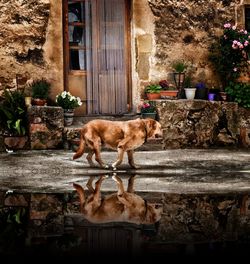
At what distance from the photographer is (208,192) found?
5.93m

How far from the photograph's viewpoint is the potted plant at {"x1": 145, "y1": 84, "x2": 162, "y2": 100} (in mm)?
10883

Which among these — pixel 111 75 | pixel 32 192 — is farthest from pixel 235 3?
pixel 32 192

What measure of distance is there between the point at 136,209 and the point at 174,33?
22.4 ft

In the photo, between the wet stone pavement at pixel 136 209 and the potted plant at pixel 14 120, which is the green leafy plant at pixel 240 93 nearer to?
the wet stone pavement at pixel 136 209

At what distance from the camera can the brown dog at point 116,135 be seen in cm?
770

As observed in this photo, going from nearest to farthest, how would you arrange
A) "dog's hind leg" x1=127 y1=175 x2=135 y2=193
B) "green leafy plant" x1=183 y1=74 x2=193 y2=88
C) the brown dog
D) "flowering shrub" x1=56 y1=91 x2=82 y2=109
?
"dog's hind leg" x1=127 y1=175 x2=135 y2=193 → the brown dog → "flowering shrub" x1=56 y1=91 x2=82 y2=109 → "green leafy plant" x1=183 y1=74 x2=193 y2=88

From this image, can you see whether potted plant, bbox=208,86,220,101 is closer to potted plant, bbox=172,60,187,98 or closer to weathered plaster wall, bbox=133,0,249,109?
weathered plaster wall, bbox=133,0,249,109

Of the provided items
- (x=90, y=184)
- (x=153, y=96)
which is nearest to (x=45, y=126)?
(x=153, y=96)

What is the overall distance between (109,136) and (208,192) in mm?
2234

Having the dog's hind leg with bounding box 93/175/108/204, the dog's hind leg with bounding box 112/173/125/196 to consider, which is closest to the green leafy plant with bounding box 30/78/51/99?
the dog's hind leg with bounding box 112/173/125/196

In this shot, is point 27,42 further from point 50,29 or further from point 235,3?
point 235,3

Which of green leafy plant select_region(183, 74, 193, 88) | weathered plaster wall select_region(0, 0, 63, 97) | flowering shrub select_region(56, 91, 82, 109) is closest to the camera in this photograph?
flowering shrub select_region(56, 91, 82, 109)

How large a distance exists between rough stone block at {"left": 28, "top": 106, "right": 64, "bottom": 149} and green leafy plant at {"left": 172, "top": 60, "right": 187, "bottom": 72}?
2525mm

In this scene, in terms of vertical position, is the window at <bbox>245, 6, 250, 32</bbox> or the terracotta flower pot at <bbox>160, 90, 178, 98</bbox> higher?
the window at <bbox>245, 6, 250, 32</bbox>
